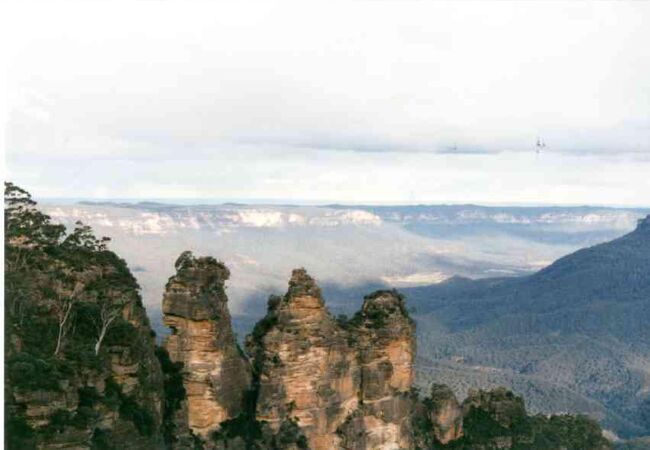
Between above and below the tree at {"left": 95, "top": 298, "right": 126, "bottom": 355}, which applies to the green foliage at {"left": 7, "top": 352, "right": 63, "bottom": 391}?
below

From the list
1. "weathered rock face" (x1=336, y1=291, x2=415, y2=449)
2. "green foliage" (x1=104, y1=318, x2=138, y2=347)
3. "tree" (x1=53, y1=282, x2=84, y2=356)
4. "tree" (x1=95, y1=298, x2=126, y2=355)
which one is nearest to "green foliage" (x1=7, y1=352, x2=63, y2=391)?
"tree" (x1=53, y1=282, x2=84, y2=356)

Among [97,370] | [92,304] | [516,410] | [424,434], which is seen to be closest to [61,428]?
[97,370]

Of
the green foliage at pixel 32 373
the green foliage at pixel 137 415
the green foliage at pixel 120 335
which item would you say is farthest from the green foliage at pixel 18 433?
the green foliage at pixel 120 335

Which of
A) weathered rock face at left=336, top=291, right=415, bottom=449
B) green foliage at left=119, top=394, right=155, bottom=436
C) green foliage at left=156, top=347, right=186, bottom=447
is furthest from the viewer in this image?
weathered rock face at left=336, top=291, right=415, bottom=449

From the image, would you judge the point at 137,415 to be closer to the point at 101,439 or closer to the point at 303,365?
the point at 101,439

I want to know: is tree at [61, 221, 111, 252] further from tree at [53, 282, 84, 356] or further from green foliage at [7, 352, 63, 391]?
green foliage at [7, 352, 63, 391]

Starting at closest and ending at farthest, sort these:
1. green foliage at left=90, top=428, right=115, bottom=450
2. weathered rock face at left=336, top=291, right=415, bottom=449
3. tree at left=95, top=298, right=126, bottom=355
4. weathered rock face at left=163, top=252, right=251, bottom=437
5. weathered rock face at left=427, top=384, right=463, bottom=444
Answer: green foliage at left=90, top=428, right=115, bottom=450 → tree at left=95, top=298, right=126, bottom=355 → weathered rock face at left=163, top=252, right=251, bottom=437 → weathered rock face at left=336, top=291, right=415, bottom=449 → weathered rock face at left=427, top=384, right=463, bottom=444

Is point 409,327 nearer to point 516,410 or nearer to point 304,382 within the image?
point 304,382
